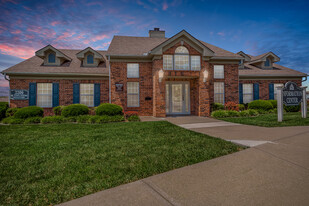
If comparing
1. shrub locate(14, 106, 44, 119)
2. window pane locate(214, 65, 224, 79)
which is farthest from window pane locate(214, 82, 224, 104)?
shrub locate(14, 106, 44, 119)

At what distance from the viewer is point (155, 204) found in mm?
1990

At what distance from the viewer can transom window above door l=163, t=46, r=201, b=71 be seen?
11.7 m

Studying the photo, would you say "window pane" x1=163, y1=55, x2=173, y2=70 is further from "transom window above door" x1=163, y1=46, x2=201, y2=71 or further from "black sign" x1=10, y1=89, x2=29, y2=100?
"black sign" x1=10, y1=89, x2=29, y2=100

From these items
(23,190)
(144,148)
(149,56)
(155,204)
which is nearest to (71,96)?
(149,56)

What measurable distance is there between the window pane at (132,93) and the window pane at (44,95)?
6392 millimetres

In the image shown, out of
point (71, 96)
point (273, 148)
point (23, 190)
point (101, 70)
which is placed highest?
point (101, 70)

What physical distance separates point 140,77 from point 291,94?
30.3 ft

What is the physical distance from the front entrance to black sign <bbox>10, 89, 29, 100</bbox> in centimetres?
1106

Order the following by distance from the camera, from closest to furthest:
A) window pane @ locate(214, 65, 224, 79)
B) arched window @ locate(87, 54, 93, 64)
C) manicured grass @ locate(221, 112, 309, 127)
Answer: manicured grass @ locate(221, 112, 309, 127) < window pane @ locate(214, 65, 224, 79) < arched window @ locate(87, 54, 93, 64)

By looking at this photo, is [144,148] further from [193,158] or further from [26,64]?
[26,64]

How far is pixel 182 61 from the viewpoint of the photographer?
11.8m

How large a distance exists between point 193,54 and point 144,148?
9.41 metres

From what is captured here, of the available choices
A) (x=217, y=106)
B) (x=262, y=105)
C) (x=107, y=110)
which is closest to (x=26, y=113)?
(x=107, y=110)

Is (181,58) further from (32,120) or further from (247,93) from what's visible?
(32,120)
